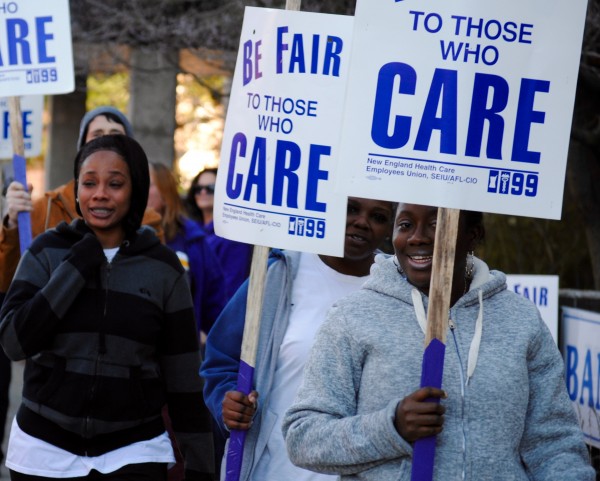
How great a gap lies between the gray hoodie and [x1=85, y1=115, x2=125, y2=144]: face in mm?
3051

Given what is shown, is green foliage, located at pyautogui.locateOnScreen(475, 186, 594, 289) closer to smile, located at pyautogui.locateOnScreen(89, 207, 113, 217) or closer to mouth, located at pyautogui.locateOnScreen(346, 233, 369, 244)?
mouth, located at pyautogui.locateOnScreen(346, 233, 369, 244)

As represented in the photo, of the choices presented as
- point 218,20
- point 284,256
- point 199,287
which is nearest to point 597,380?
point 199,287

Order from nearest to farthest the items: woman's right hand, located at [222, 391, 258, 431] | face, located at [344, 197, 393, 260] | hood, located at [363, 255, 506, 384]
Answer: hood, located at [363, 255, 506, 384] < woman's right hand, located at [222, 391, 258, 431] < face, located at [344, 197, 393, 260]

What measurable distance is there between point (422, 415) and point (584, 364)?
4.24m

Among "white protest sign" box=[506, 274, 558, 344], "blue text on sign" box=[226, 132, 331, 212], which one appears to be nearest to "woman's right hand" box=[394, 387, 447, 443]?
"blue text on sign" box=[226, 132, 331, 212]

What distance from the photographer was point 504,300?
12.4ft

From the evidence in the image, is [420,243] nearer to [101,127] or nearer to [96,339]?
[96,339]

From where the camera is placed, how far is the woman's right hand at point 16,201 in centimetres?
623

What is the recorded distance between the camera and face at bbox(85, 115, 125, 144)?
6520mm

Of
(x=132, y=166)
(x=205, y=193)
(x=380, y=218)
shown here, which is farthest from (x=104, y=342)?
(x=205, y=193)

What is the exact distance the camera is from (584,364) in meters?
7.41

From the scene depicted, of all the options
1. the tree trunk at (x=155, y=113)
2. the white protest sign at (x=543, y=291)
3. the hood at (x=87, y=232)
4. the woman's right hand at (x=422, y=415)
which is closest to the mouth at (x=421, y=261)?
the woman's right hand at (x=422, y=415)

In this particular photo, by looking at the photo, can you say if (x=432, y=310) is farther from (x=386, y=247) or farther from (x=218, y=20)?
(x=218, y=20)

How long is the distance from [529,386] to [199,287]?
346 cm
